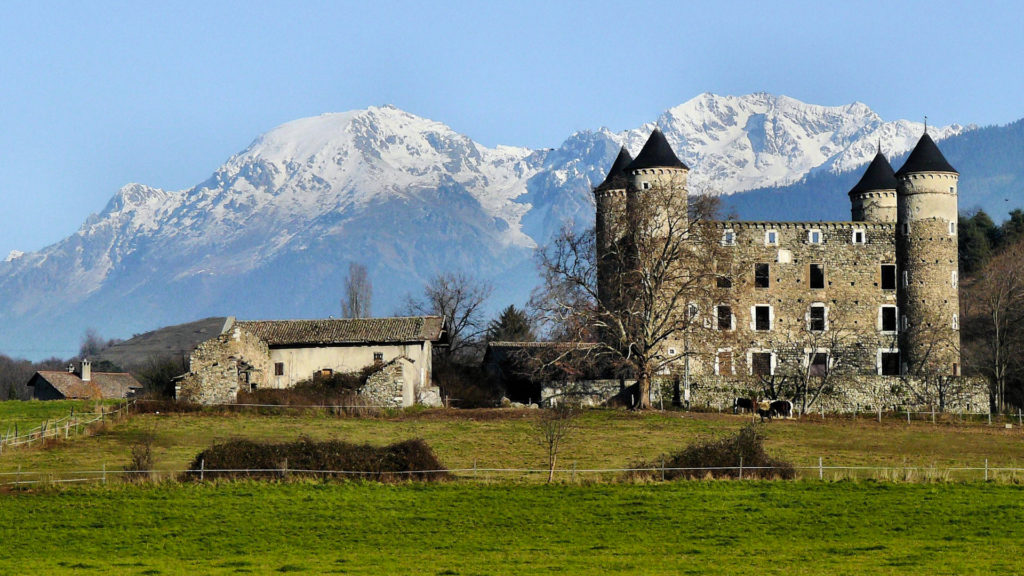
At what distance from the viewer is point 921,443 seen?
5425 centimetres

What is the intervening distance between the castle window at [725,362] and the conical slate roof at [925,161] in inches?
506

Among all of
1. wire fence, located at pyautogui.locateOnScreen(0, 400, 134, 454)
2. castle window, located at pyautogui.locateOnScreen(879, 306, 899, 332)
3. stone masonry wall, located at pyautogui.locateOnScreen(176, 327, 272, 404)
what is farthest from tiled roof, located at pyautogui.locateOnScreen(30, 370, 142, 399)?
castle window, located at pyautogui.locateOnScreen(879, 306, 899, 332)

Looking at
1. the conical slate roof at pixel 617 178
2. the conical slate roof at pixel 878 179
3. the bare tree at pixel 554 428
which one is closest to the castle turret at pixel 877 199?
the conical slate roof at pixel 878 179

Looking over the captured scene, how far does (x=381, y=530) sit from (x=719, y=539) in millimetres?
8010

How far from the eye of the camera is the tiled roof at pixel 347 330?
228ft

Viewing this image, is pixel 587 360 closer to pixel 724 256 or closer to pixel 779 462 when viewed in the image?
pixel 724 256

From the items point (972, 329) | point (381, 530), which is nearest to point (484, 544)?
point (381, 530)

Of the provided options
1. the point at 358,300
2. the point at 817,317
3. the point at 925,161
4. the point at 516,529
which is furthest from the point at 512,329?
the point at 516,529

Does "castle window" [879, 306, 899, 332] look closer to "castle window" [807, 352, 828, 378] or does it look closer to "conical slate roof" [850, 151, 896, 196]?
"castle window" [807, 352, 828, 378]

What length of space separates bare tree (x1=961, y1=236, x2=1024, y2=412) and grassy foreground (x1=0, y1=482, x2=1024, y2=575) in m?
33.7

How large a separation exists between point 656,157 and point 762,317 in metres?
10.2

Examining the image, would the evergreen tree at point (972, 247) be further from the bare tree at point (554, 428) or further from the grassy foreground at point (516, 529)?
the grassy foreground at point (516, 529)

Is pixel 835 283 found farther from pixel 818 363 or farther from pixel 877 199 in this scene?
pixel 877 199

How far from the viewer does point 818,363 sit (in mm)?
76250
